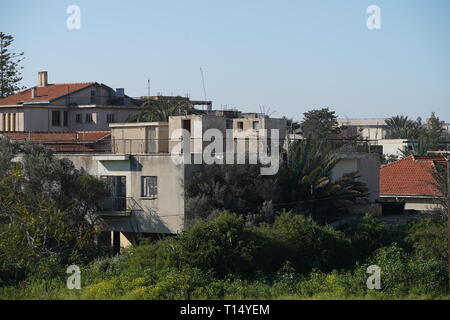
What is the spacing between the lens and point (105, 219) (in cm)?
3152

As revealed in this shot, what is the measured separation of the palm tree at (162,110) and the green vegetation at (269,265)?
54.2 feet

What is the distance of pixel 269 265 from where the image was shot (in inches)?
1023

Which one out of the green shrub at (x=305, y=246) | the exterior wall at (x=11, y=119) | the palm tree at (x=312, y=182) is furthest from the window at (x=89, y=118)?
the green shrub at (x=305, y=246)

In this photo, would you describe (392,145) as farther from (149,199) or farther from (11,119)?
(149,199)

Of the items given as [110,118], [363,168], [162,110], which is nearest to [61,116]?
[110,118]

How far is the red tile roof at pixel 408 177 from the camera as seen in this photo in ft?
130

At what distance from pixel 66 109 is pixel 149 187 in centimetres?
1953

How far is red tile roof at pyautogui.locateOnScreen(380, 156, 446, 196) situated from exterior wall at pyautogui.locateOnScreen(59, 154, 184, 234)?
1421cm

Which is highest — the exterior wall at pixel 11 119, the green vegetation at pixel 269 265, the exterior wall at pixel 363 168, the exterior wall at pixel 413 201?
the exterior wall at pixel 11 119

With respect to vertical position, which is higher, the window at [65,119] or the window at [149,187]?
the window at [65,119]

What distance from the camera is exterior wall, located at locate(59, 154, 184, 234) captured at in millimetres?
30047

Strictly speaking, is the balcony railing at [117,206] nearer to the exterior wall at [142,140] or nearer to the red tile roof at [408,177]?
the exterior wall at [142,140]
